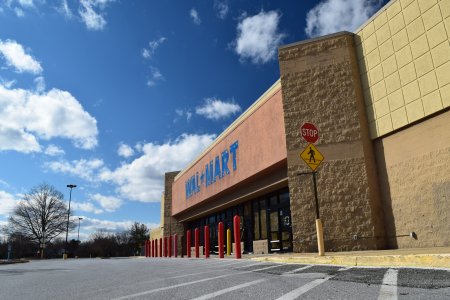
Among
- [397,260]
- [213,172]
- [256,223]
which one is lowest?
[397,260]

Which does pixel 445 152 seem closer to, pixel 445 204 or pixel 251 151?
pixel 445 204

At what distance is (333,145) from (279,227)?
20.2 feet

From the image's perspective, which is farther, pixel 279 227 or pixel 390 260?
pixel 279 227

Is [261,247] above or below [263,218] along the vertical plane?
below

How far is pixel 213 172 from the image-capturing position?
26.6m

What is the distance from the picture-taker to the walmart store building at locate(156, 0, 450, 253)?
1221cm

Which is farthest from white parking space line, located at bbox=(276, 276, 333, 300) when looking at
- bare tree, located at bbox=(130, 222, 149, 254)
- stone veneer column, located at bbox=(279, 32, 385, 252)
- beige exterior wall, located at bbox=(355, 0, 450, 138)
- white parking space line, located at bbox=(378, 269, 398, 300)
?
bare tree, located at bbox=(130, 222, 149, 254)

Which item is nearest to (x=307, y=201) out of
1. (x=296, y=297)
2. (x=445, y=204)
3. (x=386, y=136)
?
(x=386, y=136)

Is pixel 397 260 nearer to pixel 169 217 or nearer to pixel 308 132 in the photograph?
pixel 308 132

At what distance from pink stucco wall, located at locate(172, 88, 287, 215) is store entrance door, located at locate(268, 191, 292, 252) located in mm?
2127

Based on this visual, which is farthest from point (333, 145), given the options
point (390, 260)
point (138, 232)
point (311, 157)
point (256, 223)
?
point (138, 232)

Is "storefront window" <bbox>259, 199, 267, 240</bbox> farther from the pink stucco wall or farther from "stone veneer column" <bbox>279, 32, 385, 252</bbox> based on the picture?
"stone veneer column" <bbox>279, 32, 385, 252</bbox>

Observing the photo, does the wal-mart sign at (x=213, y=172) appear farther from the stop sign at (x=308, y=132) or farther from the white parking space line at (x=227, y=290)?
the white parking space line at (x=227, y=290)

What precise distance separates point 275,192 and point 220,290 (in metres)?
15.3
